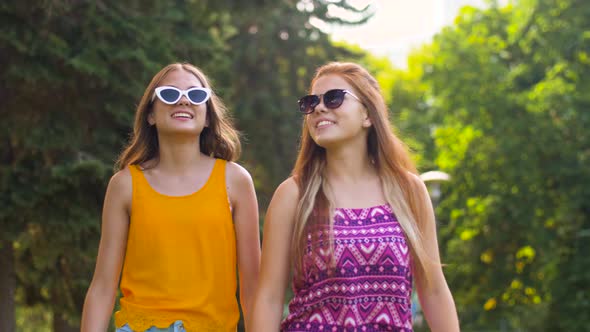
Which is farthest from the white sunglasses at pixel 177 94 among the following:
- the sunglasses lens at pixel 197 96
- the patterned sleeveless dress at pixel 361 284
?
the patterned sleeveless dress at pixel 361 284

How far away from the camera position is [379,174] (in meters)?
4.09

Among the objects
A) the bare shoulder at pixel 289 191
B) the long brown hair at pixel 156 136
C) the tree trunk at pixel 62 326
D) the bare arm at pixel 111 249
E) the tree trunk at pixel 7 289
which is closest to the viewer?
the bare shoulder at pixel 289 191

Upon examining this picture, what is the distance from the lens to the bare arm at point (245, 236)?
4.42m

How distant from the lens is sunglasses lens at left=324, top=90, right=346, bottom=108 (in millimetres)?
4020

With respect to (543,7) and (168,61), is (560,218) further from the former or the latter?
(168,61)

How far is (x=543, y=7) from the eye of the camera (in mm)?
22859

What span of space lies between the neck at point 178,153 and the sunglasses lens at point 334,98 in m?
0.85

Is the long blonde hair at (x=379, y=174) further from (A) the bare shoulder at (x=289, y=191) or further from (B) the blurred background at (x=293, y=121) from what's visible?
(B) the blurred background at (x=293, y=121)

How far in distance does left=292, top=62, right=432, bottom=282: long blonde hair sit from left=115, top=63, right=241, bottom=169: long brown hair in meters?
0.61

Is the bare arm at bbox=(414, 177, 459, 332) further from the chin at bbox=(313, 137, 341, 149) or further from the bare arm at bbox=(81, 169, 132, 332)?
the bare arm at bbox=(81, 169, 132, 332)

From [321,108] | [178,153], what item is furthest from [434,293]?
[178,153]

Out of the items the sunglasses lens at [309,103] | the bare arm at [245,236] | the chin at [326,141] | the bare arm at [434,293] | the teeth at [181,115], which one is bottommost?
the bare arm at [434,293]

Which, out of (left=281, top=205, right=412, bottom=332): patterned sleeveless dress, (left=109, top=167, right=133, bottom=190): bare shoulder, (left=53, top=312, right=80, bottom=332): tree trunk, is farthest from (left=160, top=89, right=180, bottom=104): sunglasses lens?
(left=53, top=312, right=80, bottom=332): tree trunk

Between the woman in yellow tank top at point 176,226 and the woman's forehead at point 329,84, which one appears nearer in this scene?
the woman's forehead at point 329,84
